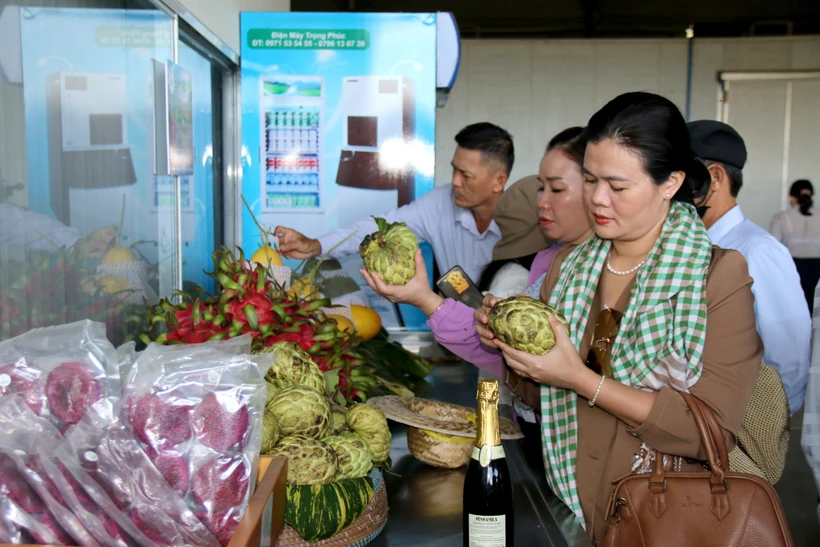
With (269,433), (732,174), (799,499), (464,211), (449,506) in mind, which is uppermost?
(732,174)

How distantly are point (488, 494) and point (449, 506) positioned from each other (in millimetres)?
498

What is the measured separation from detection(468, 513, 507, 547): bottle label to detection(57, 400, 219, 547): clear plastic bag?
0.48 m

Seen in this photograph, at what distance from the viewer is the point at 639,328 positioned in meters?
1.79

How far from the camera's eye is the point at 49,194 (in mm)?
1964

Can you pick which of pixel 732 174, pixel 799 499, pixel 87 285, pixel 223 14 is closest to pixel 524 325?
pixel 87 285

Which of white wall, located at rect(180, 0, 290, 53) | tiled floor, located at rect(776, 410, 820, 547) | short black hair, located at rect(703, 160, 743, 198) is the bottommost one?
tiled floor, located at rect(776, 410, 820, 547)

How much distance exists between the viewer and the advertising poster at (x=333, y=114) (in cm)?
424

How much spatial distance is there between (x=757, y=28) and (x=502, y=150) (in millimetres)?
8818

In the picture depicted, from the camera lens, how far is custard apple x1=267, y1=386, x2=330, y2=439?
1.66 m

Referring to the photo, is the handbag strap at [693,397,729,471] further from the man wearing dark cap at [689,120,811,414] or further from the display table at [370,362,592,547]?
the man wearing dark cap at [689,120,811,414]

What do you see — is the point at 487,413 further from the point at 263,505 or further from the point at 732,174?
the point at 732,174

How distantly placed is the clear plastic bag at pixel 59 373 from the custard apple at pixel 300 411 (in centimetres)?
52

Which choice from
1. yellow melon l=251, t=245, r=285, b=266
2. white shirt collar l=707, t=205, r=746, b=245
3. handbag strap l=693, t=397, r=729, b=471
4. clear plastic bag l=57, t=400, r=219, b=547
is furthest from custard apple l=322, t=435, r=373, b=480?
white shirt collar l=707, t=205, r=746, b=245

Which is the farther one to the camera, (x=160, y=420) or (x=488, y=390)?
(x=488, y=390)
